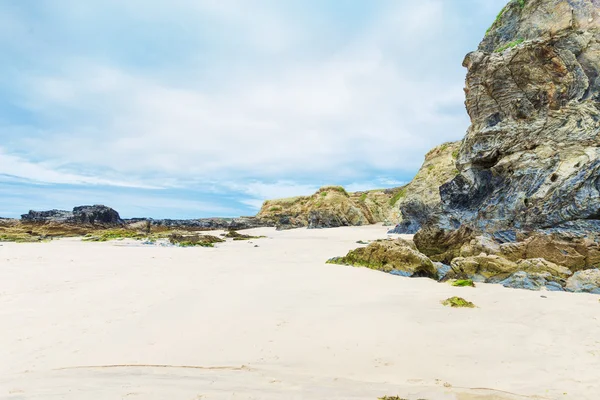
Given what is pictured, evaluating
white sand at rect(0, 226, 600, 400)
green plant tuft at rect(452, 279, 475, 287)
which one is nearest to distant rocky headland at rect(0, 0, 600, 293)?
green plant tuft at rect(452, 279, 475, 287)

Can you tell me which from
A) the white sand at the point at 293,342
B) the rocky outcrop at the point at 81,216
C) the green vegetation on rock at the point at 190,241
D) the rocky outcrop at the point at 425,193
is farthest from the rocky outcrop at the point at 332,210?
the white sand at the point at 293,342

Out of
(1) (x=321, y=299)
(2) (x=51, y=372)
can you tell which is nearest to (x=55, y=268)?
(2) (x=51, y=372)

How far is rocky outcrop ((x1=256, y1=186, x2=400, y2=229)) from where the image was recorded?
4053cm

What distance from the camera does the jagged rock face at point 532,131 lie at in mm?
11898

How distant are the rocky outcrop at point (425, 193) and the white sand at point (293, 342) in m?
18.5

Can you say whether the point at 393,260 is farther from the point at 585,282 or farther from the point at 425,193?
the point at 425,193

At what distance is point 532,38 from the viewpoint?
16.4 metres

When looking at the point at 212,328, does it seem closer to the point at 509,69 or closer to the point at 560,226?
the point at 560,226

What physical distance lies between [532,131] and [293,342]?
48.4 ft

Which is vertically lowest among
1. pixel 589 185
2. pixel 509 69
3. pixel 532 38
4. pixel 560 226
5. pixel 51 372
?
pixel 51 372

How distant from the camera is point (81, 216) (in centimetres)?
4869

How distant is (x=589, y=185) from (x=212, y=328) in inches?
517

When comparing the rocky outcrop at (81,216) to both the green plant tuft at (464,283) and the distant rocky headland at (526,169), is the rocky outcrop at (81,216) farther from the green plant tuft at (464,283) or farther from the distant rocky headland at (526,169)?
the green plant tuft at (464,283)

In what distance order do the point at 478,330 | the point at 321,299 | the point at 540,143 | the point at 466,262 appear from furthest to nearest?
the point at 540,143 → the point at 466,262 → the point at 321,299 → the point at 478,330
